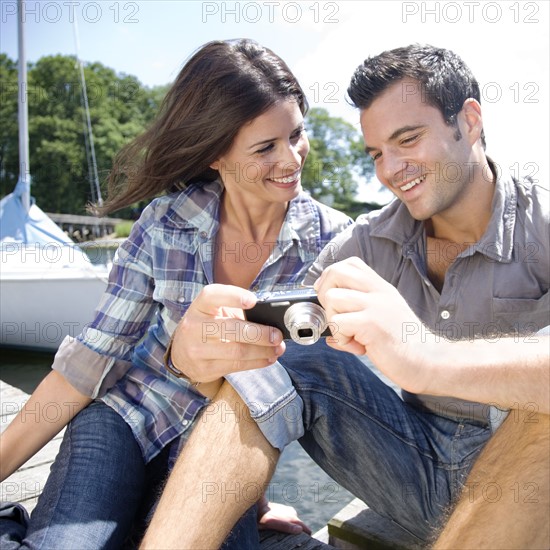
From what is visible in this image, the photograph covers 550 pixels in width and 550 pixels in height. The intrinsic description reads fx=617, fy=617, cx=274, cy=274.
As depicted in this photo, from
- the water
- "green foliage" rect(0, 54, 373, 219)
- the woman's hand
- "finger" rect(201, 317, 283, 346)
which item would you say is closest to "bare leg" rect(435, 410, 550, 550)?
"finger" rect(201, 317, 283, 346)

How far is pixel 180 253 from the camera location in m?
2.35

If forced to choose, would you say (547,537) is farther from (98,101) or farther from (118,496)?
(98,101)

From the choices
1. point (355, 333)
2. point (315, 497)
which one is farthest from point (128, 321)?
point (315, 497)

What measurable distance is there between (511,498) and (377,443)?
1.68 ft

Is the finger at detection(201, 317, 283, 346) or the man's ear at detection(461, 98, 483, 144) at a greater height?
the man's ear at detection(461, 98, 483, 144)

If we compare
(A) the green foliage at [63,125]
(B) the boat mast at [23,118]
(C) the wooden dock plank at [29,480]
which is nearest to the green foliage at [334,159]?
(A) the green foliage at [63,125]

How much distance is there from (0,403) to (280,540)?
2645 mm

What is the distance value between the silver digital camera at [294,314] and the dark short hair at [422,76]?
1.07m

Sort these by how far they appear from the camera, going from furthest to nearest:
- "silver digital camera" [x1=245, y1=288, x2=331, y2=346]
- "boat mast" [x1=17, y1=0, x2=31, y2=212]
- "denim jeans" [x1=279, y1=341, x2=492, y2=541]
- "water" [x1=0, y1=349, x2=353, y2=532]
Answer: "boat mast" [x1=17, y1=0, x2=31, y2=212], "water" [x1=0, y1=349, x2=353, y2=532], "denim jeans" [x1=279, y1=341, x2=492, y2=541], "silver digital camera" [x1=245, y1=288, x2=331, y2=346]

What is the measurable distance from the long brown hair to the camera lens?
115 cm

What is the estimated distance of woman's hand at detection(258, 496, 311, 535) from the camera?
219cm

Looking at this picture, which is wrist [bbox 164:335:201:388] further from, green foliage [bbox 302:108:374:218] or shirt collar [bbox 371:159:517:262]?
green foliage [bbox 302:108:374:218]

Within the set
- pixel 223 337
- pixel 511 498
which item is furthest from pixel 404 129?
pixel 511 498

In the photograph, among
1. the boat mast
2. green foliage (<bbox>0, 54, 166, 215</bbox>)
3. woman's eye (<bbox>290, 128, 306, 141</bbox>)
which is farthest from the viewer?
green foliage (<bbox>0, 54, 166, 215</bbox>)
